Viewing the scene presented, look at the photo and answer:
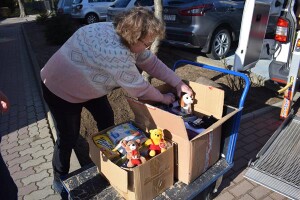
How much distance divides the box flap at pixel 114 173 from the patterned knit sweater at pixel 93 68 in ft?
1.59

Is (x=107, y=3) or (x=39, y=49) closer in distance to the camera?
(x=39, y=49)

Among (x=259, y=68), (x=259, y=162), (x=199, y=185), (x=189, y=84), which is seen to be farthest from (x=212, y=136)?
(x=259, y=68)

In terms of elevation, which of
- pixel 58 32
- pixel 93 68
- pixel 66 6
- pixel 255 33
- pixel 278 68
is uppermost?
pixel 93 68

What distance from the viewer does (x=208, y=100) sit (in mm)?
2350

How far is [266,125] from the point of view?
12.1ft

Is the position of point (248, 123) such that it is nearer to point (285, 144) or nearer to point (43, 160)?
point (285, 144)

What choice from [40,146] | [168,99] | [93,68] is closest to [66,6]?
[40,146]

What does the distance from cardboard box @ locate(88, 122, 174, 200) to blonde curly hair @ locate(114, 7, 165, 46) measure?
2.58 feet

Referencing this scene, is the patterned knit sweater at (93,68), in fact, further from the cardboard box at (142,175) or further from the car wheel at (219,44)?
the car wheel at (219,44)

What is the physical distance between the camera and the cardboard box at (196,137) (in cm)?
192

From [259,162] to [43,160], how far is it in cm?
231

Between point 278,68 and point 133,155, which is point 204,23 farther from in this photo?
point 133,155

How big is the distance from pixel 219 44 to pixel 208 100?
14.3 feet

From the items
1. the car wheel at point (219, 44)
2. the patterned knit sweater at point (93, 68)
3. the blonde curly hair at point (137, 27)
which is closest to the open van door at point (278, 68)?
the patterned knit sweater at point (93, 68)
